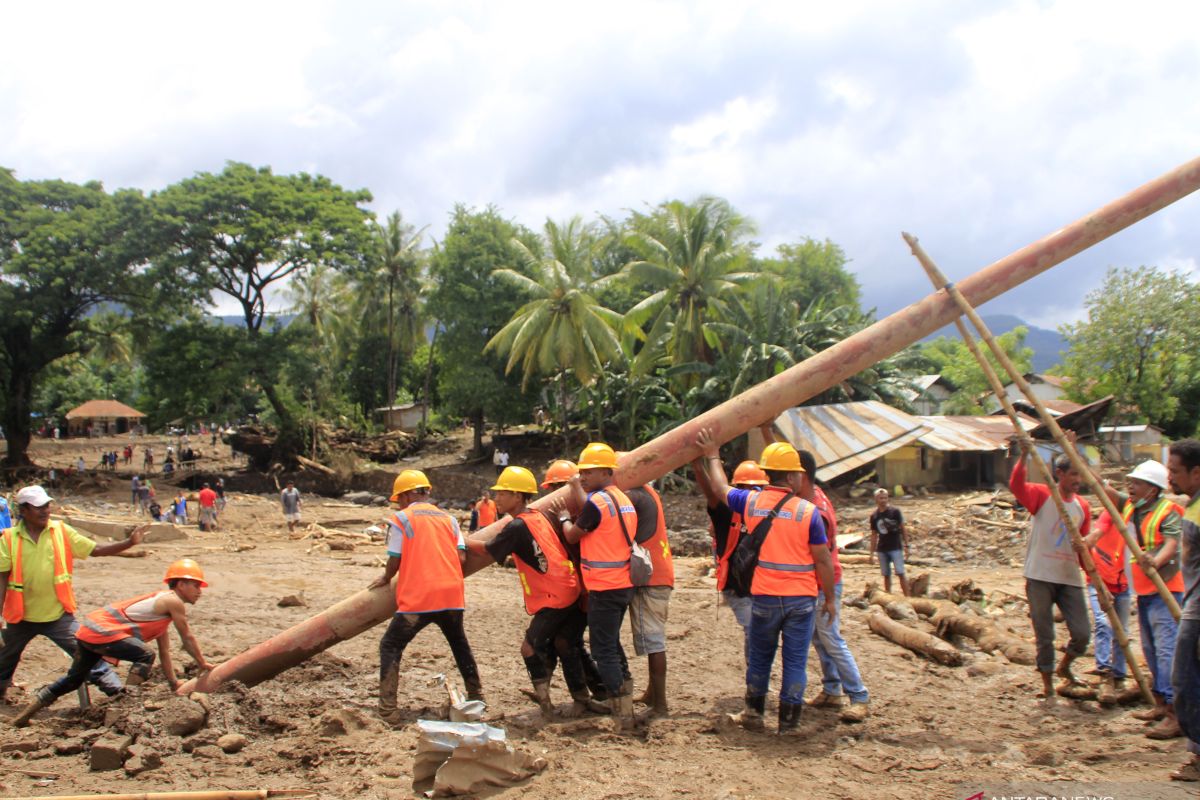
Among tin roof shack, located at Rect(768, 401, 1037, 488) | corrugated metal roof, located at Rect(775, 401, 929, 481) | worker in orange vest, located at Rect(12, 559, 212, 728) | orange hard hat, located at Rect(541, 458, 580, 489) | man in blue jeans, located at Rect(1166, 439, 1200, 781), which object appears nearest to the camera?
man in blue jeans, located at Rect(1166, 439, 1200, 781)

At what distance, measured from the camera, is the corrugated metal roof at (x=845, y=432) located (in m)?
21.4

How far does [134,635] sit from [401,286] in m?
39.5

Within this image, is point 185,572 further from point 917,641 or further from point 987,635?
point 987,635

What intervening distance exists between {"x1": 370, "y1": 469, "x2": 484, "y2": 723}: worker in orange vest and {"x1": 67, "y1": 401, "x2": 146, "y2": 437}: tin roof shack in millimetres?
54352

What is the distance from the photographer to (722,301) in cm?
2800

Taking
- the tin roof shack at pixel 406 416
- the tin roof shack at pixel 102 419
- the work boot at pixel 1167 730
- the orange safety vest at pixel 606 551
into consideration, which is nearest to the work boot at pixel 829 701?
the orange safety vest at pixel 606 551

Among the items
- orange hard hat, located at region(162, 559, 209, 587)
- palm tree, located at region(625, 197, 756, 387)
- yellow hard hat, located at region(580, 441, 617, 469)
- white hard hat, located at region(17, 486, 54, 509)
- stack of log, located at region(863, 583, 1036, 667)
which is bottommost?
stack of log, located at region(863, 583, 1036, 667)

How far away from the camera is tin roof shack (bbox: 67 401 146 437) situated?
2125 inches

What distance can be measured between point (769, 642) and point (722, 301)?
23617mm

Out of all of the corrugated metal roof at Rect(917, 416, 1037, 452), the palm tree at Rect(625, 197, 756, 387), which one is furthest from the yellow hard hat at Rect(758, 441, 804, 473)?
the palm tree at Rect(625, 197, 756, 387)

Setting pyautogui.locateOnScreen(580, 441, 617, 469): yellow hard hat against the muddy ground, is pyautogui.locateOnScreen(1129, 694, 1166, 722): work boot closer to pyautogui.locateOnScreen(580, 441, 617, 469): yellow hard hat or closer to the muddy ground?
the muddy ground

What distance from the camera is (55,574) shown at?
222 inches

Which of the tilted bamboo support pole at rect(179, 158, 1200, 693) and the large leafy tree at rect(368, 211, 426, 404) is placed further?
the large leafy tree at rect(368, 211, 426, 404)

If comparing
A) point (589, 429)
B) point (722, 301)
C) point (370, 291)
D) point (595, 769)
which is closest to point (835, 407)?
point (722, 301)
